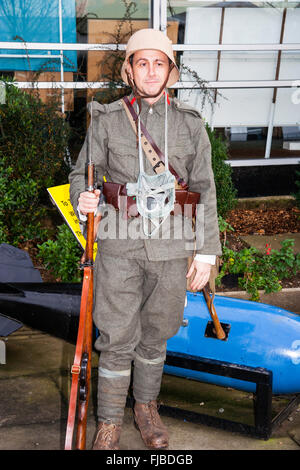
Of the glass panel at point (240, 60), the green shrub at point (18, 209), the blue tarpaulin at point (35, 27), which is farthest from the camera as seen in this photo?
the glass panel at point (240, 60)

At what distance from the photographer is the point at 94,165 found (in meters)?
2.67

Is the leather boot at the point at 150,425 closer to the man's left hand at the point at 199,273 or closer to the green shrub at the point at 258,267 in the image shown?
the man's left hand at the point at 199,273

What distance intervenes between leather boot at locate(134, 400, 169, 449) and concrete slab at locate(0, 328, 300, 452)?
0.21 feet

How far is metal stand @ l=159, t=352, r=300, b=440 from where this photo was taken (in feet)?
9.73

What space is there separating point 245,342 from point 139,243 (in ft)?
3.29

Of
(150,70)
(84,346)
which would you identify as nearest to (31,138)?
(150,70)

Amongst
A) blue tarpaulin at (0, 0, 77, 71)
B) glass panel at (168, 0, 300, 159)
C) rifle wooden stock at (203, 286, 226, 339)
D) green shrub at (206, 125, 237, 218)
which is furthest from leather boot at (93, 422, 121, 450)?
glass panel at (168, 0, 300, 159)

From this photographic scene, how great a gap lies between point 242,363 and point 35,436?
51.0 inches

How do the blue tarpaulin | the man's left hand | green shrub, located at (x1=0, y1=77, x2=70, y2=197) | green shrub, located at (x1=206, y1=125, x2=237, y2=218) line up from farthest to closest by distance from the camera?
the blue tarpaulin < green shrub, located at (x1=206, y1=125, x2=237, y2=218) < green shrub, located at (x1=0, y1=77, x2=70, y2=197) < the man's left hand

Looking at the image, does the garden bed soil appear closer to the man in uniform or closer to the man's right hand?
the man in uniform

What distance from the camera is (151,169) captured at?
8.93 ft

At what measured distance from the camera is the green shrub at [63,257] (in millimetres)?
4691

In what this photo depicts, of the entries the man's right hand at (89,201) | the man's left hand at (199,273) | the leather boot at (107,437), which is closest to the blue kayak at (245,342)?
the man's left hand at (199,273)
